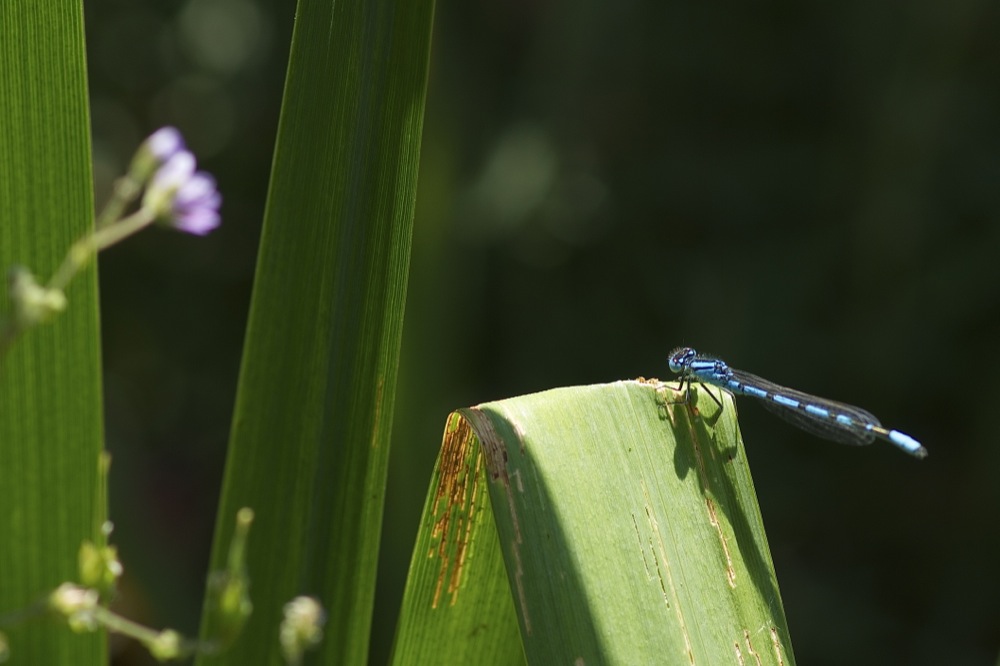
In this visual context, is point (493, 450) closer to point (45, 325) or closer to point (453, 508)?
point (453, 508)

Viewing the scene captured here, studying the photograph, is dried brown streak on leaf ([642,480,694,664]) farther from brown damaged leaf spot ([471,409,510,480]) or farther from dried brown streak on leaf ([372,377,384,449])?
dried brown streak on leaf ([372,377,384,449])

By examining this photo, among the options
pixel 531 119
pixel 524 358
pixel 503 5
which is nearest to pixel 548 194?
pixel 531 119

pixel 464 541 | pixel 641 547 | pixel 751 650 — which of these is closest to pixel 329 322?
pixel 464 541

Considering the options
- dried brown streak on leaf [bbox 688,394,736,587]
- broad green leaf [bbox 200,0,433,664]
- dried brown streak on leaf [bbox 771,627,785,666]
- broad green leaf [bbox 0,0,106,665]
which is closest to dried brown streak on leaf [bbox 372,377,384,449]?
broad green leaf [bbox 200,0,433,664]

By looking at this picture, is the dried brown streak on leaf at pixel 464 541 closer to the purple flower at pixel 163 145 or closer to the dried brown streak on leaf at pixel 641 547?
the dried brown streak on leaf at pixel 641 547

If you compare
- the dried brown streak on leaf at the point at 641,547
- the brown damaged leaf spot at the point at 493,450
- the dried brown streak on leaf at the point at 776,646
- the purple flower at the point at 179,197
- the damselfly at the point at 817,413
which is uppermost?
the purple flower at the point at 179,197

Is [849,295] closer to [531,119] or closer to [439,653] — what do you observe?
[531,119]

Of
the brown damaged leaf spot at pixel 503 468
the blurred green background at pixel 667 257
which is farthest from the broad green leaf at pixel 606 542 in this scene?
the blurred green background at pixel 667 257

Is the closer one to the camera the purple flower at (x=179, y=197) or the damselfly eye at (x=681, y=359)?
the purple flower at (x=179, y=197)
